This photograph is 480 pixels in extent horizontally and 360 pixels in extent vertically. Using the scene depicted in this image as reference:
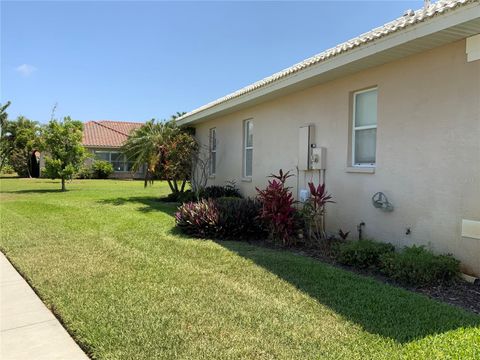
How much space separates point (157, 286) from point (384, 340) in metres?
2.78

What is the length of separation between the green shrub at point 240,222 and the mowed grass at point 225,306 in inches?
31.9

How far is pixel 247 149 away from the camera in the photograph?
1246cm

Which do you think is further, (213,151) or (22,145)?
(22,145)

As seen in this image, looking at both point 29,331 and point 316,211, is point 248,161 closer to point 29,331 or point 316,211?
point 316,211

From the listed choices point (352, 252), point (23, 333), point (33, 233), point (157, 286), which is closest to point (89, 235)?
point (33, 233)

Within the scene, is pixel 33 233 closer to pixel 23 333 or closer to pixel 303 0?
pixel 23 333

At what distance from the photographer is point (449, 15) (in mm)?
4930

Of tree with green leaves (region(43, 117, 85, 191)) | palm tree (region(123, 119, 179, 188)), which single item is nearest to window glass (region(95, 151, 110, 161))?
tree with green leaves (region(43, 117, 85, 191))

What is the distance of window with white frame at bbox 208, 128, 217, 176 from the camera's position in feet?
48.9

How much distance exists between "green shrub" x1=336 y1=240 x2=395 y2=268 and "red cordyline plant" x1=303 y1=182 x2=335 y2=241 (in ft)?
4.13

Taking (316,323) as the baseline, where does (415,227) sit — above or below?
above

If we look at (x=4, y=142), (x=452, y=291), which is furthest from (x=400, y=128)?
(x=4, y=142)

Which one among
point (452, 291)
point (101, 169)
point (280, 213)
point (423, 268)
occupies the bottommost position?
point (452, 291)

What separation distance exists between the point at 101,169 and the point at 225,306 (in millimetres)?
31417
